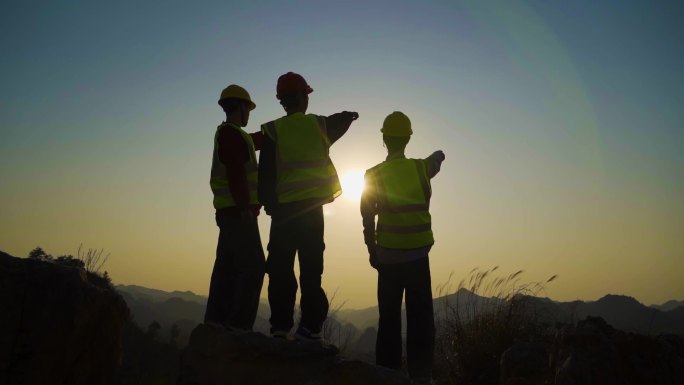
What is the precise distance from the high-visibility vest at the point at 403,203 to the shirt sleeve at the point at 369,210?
5 centimetres

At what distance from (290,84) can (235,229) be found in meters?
1.48

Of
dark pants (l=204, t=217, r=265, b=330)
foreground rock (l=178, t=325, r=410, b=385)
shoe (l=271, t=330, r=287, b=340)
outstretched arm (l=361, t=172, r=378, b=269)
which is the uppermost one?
outstretched arm (l=361, t=172, r=378, b=269)

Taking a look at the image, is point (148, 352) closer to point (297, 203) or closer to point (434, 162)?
point (297, 203)

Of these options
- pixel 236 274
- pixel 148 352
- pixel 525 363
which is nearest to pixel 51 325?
pixel 236 274

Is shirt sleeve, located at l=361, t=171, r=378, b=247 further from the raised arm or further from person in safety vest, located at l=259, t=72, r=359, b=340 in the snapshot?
the raised arm

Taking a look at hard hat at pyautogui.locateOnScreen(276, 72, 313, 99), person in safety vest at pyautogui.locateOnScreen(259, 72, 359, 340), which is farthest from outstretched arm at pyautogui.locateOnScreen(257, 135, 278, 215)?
hard hat at pyautogui.locateOnScreen(276, 72, 313, 99)

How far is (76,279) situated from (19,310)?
379mm

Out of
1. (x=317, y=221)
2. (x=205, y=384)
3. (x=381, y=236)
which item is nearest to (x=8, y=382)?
(x=205, y=384)

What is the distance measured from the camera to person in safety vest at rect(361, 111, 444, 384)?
4344mm

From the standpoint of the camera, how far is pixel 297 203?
4262 mm

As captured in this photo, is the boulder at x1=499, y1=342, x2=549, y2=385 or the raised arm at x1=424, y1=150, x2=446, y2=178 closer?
the boulder at x1=499, y1=342, x2=549, y2=385

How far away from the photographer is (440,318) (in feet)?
22.7

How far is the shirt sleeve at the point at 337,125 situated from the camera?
4.49 metres

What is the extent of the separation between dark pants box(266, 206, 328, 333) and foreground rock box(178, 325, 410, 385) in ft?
2.34
